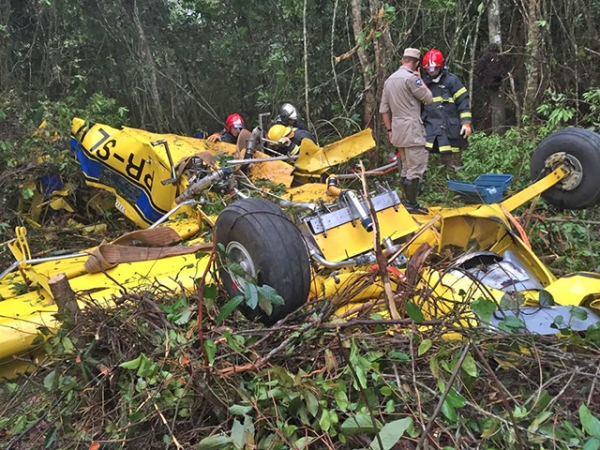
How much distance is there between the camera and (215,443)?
5.04 ft

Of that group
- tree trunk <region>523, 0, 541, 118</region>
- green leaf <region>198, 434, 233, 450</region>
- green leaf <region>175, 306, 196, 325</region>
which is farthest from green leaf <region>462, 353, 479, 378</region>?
tree trunk <region>523, 0, 541, 118</region>

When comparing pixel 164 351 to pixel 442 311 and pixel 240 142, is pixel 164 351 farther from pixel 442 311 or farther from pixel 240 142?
pixel 240 142

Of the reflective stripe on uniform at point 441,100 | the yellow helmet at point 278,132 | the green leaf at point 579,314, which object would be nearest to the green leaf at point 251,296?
the green leaf at point 579,314

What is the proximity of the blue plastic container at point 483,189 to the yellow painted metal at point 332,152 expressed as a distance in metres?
1.22

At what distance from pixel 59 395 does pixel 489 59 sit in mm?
7189

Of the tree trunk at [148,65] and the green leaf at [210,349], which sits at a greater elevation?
the tree trunk at [148,65]

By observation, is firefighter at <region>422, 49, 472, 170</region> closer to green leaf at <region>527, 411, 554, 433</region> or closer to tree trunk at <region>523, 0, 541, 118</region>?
tree trunk at <region>523, 0, 541, 118</region>

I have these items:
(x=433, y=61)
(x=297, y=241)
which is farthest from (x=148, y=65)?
(x=297, y=241)

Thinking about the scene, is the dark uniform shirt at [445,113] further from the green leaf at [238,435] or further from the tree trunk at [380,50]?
the green leaf at [238,435]

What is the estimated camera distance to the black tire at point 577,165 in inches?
133

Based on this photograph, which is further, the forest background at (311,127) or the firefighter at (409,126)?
the firefighter at (409,126)

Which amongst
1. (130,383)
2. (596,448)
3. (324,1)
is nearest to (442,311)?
(596,448)

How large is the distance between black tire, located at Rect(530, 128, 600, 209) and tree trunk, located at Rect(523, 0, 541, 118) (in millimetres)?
3606

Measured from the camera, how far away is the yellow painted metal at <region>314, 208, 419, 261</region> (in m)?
2.87
